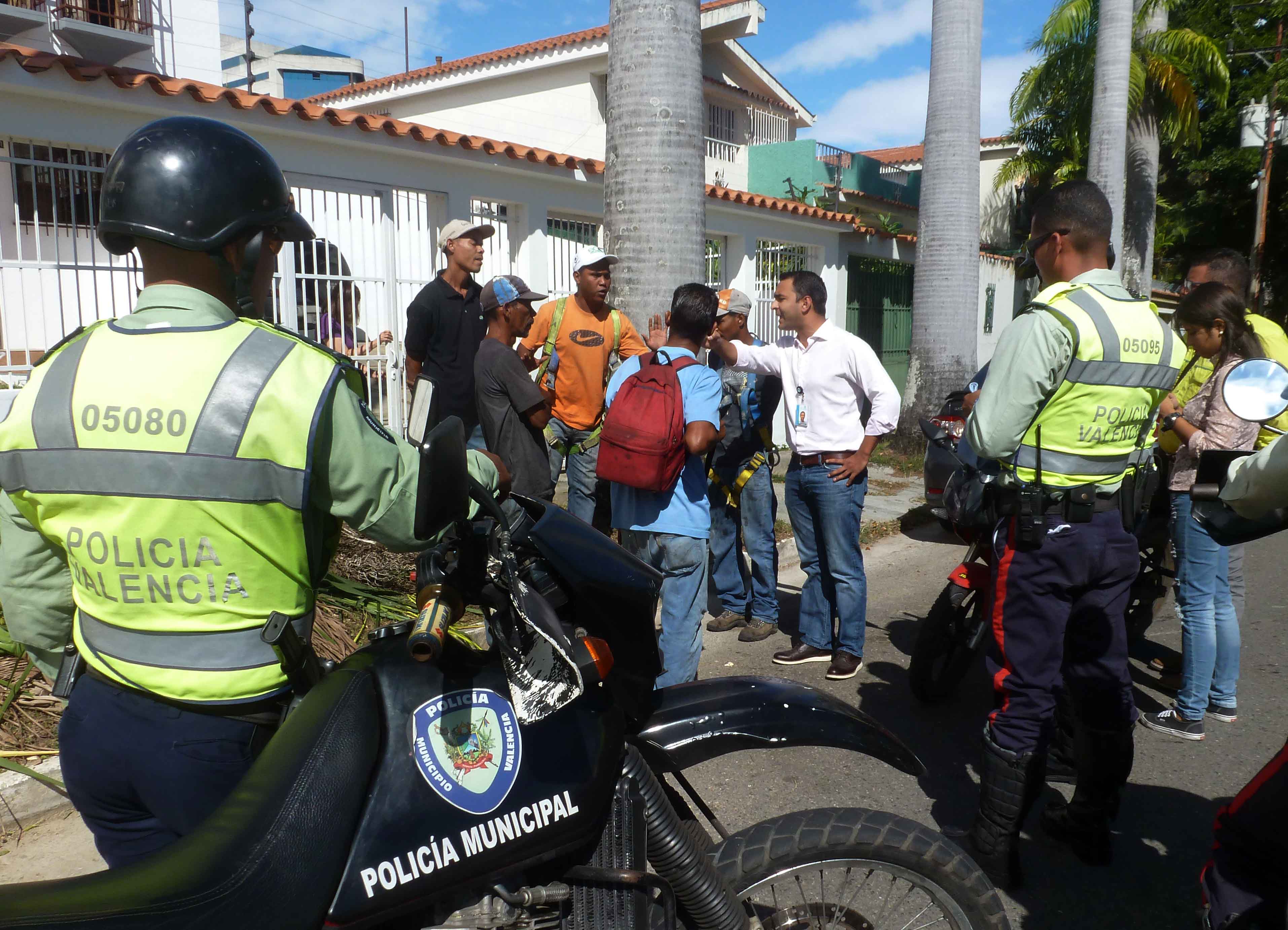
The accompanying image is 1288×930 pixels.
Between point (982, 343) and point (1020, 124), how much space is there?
23.5 ft

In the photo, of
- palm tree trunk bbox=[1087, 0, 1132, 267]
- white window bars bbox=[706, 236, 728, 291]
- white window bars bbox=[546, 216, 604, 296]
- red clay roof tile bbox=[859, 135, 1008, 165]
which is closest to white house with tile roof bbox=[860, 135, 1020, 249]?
red clay roof tile bbox=[859, 135, 1008, 165]

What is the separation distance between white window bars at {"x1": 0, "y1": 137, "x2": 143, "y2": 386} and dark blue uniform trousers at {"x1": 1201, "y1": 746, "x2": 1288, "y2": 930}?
6080mm

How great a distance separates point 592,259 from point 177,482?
4.25m

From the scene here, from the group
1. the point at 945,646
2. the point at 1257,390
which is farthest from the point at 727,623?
the point at 1257,390

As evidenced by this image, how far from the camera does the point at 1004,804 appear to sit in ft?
9.55

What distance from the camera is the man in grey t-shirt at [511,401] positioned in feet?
16.3

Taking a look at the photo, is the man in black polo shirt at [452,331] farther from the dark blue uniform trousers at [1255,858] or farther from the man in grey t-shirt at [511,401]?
the dark blue uniform trousers at [1255,858]

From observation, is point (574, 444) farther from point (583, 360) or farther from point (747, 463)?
point (747, 463)

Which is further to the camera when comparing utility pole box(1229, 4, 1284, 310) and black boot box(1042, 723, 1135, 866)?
utility pole box(1229, 4, 1284, 310)

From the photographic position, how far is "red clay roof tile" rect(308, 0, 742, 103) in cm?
1870

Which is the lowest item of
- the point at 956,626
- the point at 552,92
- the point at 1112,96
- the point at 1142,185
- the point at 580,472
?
the point at 956,626

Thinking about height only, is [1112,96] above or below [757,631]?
above

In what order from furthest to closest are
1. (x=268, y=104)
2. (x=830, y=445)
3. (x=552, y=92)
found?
1. (x=552, y=92)
2. (x=268, y=104)
3. (x=830, y=445)

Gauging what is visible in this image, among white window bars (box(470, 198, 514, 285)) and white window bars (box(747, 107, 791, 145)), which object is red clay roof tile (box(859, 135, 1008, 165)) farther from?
white window bars (box(470, 198, 514, 285))
